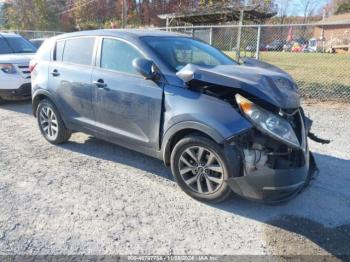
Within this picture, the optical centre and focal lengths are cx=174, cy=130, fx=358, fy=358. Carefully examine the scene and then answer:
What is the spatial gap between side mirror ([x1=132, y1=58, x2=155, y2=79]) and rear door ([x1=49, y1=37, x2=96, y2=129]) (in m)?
1.08

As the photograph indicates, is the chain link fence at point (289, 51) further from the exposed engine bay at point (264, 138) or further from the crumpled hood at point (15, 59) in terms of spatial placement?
the crumpled hood at point (15, 59)

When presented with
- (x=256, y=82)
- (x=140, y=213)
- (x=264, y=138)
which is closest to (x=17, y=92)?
(x=140, y=213)

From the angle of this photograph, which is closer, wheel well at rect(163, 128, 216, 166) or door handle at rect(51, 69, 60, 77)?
wheel well at rect(163, 128, 216, 166)

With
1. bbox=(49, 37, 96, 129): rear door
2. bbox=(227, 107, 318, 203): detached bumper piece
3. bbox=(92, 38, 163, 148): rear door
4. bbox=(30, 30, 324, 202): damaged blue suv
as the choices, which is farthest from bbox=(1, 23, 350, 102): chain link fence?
bbox=(227, 107, 318, 203): detached bumper piece

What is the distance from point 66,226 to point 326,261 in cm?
234

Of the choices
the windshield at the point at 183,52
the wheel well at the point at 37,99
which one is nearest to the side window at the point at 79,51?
the wheel well at the point at 37,99

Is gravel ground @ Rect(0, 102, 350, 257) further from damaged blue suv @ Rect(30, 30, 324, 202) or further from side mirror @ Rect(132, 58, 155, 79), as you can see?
side mirror @ Rect(132, 58, 155, 79)

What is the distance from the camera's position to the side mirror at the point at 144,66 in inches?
152

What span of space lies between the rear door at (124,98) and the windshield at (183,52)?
0.27 meters

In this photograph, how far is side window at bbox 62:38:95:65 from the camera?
194 inches

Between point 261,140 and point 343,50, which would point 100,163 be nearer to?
point 261,140

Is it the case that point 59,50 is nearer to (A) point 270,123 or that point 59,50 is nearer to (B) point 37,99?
(B) point 37,99

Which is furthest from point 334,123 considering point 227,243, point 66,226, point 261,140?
point 66,226

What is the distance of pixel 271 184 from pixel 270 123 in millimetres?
572
